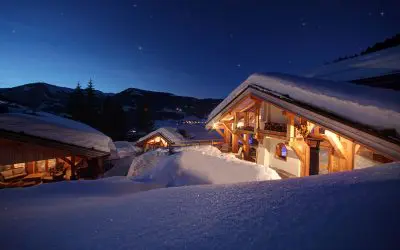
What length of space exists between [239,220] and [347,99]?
3.50m

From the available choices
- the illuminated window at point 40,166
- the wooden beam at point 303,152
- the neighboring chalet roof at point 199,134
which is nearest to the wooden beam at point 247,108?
the wooden beam at point 303,152

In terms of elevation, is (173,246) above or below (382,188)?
below

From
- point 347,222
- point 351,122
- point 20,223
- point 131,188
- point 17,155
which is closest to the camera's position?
point 347,222

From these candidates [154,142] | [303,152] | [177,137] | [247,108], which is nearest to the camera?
[303,152]

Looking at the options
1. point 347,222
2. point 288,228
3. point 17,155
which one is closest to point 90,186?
point 288,228

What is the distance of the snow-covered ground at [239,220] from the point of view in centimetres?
122

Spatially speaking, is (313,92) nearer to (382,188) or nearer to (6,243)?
(382,188)

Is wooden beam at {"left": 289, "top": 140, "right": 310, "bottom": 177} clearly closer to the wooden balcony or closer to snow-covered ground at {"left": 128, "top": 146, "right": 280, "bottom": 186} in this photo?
the wooden balcony

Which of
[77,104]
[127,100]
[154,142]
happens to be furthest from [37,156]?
[127,100]

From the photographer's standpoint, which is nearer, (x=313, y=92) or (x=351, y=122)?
(x=351, y=122)

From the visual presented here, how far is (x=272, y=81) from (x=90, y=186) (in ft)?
17.6

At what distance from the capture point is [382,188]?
5.09ft

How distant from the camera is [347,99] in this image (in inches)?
148

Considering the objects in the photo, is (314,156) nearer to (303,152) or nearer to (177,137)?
(303,152)
